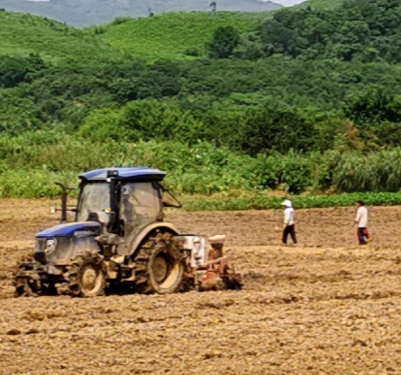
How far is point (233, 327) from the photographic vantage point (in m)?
11.7

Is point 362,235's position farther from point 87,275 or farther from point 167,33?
point 167,33

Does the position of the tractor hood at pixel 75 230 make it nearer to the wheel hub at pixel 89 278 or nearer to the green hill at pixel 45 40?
the wheel hub at pixel 89 278

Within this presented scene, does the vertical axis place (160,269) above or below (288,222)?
below

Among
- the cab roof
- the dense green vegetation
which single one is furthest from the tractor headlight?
the dense green vegetation

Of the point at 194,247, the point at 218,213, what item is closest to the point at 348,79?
the point at 218,213

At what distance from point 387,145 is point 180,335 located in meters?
40.1

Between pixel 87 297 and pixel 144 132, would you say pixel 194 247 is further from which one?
pixel 144 132

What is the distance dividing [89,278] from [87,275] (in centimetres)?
7

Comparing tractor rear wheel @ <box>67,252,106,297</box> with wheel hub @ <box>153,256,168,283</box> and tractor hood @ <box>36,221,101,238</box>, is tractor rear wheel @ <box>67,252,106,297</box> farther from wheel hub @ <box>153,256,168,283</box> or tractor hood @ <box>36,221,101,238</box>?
wheel hub @ <box>153,256,168,283</box>

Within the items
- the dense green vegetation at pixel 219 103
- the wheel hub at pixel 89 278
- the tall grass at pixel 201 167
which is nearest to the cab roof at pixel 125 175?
the wheel hub at pixel 89 278

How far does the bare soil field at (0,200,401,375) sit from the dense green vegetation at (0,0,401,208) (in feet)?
58.7

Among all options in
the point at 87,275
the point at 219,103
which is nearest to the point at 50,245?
the point at 87,275

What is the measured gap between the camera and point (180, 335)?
1126cm

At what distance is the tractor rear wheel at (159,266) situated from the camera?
14164 millimetres
